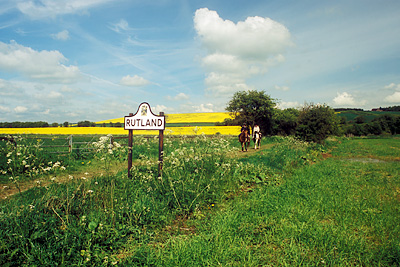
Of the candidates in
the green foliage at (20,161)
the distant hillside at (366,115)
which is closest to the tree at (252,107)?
the green foliage at (20,161)

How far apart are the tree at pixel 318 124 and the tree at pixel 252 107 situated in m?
13.5

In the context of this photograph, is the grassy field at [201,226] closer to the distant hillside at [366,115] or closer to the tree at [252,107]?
the tree at [252,107]

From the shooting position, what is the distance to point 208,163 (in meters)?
6.85

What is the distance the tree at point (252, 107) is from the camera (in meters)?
37.7

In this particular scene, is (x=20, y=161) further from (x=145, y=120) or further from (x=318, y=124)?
(x=318, y=124)

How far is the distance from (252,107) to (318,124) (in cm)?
1571

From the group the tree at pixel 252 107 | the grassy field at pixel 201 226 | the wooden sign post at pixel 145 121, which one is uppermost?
the tree at pixel 252 107

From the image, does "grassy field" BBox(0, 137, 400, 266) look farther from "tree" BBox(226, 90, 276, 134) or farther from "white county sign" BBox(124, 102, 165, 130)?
"tree" BBox(226, 90, 276, 134)

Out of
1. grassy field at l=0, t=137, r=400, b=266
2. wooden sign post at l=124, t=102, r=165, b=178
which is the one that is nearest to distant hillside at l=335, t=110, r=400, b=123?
grassy field at l=0, t=137, r=400, b=266

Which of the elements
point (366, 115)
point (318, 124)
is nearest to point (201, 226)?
point (318, 124)

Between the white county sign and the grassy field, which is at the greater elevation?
the white county sign

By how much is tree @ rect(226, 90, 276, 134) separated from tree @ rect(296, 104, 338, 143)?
1353 cm

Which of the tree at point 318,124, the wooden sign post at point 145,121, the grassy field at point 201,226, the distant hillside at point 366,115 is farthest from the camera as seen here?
the distant hillside at point 366,115

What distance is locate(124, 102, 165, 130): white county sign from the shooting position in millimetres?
7484
